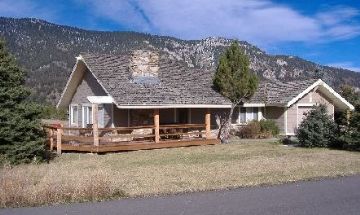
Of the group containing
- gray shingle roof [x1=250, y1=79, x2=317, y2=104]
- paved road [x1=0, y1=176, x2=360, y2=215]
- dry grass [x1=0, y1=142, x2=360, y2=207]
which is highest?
gray shingle roof [x1=250, y1=79, x2=317, y2=104]

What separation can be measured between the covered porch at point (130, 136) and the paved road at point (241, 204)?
12.7 meters

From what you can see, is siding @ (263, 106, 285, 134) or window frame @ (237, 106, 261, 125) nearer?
window frame @ (237, 106, 261, 125)

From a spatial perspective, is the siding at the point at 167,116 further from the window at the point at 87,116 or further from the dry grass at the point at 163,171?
the dry grass at the point at 163,171

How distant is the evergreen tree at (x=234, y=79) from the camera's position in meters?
31.8

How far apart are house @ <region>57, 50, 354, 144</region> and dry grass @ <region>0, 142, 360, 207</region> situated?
3392mm

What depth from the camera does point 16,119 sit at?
20.0 meters

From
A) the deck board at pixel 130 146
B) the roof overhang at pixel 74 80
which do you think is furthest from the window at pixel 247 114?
the roof overhang at pixel 74 80

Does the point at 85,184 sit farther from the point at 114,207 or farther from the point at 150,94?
the point at 150,94

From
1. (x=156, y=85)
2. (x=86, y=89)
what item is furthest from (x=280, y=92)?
(x=86, y=89)

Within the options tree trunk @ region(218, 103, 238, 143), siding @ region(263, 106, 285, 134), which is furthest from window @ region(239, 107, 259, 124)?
tree trunk @ region(218, 103, 238, 143)

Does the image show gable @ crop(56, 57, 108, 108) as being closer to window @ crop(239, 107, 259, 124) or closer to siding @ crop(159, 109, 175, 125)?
siding @ crop(159, 109, 175, 125)

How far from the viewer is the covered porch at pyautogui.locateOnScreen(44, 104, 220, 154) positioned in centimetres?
2555

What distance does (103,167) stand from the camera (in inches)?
760

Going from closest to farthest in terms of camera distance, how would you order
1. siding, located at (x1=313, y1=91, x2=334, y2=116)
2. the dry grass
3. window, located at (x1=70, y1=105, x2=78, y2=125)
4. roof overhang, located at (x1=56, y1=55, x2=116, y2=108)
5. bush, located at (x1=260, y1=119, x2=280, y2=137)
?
1. the dry grass
2. roof overhang, located at (x1=56, y1=55, x2=116, y2=108)
3. window, located at (x1=70, y1=105, x2=78, y2=125)
4. bush, located at (x1=260, y1=119, x2=280, y2=137)
5. siding, located at (x1=313, y1=91, x2=334, y2=116)
